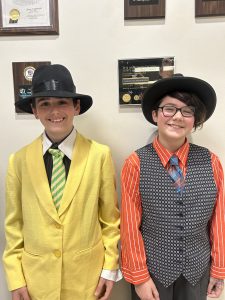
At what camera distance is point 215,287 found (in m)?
1.13

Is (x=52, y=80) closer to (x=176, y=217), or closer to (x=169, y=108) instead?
(x=169, y=108)

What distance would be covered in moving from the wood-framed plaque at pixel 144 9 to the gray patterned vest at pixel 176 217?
591mm

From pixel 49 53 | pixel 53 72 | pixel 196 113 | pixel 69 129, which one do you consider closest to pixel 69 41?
pixel 49 53

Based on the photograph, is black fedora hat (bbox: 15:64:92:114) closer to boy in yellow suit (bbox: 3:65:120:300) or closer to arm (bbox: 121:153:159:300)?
boy in yellow suit (bbox: 3:65:120:300)

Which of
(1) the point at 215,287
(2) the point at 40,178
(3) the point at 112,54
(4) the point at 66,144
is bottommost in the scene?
(1) the point at 215,287

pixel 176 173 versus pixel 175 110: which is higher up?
pixel 175 110

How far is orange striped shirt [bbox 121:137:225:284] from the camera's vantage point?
3.51 ft

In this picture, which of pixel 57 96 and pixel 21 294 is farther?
pixel 21 294

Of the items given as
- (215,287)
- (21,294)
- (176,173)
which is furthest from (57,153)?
(215,287)

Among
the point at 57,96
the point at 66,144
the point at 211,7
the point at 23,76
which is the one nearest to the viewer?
the point at 57,96

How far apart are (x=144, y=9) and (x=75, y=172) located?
2.40 ft

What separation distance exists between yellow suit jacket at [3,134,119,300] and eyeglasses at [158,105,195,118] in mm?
277

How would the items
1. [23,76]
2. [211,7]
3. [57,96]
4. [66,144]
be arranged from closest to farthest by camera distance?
[57,96] < [66,144] < [211,7] < [23,76]

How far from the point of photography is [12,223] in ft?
3.76
